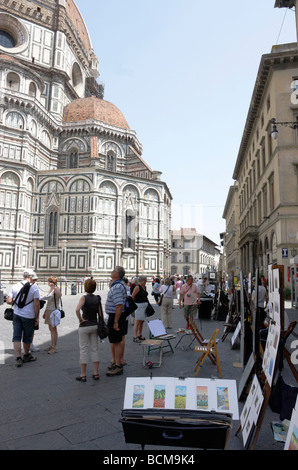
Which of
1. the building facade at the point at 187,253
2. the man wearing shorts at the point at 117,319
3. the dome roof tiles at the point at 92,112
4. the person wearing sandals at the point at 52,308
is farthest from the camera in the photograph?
the building facade at the point at 187,253

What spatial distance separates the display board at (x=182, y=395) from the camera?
2.66 meters

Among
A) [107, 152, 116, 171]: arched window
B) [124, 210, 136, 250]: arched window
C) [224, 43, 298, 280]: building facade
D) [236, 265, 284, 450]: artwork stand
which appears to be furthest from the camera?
[107, 152, 116, 171]: arched window

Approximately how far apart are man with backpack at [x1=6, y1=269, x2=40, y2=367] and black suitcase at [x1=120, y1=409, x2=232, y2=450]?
4.29 m

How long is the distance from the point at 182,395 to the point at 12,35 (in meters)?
48.8

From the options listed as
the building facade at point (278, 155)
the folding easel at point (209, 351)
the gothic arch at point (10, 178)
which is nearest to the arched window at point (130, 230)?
the gothic arch at point (10, 178)

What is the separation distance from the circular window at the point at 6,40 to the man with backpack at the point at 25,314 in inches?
1728

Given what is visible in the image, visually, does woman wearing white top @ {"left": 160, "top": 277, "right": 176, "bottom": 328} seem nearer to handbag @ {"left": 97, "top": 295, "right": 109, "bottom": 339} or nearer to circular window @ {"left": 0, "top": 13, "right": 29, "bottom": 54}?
handbag @ {"left": 97, "top": 295, "right": 109, "bottom": 339}

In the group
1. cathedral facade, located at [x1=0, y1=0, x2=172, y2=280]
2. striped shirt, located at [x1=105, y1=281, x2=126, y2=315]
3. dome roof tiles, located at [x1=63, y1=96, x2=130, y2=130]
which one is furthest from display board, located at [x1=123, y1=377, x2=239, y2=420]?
dome roof tiles, located at [x1=63, y1=96, x2=130, y2=130]

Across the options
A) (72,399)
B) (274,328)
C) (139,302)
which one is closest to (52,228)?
(139,302)

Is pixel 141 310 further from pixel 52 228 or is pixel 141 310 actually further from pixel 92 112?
pixel 92 112

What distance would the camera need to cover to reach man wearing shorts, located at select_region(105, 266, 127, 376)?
559cm

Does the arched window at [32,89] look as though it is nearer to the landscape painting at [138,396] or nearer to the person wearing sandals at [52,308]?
the person wearing sandals at [52,308]

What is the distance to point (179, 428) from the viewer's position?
2.37 m

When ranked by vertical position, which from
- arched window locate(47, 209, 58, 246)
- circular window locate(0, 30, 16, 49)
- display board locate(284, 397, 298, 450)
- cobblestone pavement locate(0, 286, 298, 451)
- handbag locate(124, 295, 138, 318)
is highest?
circular window locate(0, 30, 16, 49)
